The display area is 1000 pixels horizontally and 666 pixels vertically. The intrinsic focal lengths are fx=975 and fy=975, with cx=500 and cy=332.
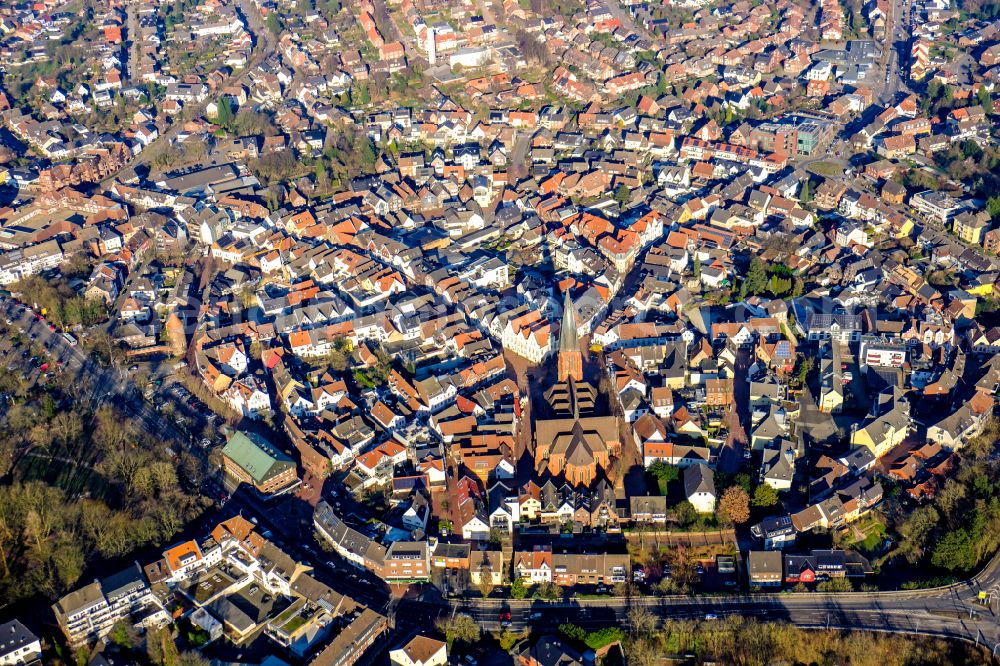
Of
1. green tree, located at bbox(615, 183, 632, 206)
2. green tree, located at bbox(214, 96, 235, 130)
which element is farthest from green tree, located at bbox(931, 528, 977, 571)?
green tree, located at bbox(214, 96, 235, 130)

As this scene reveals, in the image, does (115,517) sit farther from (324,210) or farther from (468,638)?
(324,210)

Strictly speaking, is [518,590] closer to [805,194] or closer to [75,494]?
[75,494]

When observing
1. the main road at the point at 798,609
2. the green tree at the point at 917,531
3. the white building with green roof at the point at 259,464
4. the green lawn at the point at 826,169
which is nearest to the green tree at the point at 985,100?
the green lawn at the point at 826,169

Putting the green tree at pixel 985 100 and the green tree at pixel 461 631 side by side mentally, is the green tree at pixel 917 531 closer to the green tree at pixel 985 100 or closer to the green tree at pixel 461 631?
the green tree at pixel 461 631

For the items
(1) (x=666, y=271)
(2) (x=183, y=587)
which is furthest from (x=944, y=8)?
(2) (x=183, y=587)

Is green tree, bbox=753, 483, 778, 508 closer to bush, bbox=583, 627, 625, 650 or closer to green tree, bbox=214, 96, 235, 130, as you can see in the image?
bush, bbox=583, 627, 625, 650
